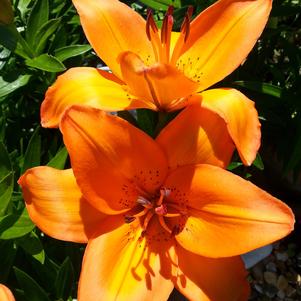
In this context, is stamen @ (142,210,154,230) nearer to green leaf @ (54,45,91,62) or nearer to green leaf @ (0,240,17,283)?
green leaf @ (0,240,17,283)

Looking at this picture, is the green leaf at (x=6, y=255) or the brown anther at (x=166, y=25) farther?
the green leaf at (x=6, y=255)

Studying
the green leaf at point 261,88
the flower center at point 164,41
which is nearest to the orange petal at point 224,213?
the flower center at point 164,41

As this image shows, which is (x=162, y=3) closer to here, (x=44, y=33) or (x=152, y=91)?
(x=44, y=33)

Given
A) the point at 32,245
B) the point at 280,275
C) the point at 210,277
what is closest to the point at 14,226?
the point at 32,245

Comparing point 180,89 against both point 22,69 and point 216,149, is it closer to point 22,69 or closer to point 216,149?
point 216,149

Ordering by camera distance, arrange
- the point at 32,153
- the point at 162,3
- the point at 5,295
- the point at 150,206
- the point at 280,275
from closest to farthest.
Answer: the point at 5,295 < the point at 150,206 < the point at 32,153 < the point at 162,3 < the point at 280,275

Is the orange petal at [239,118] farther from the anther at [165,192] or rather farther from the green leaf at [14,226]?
the green leaf at [14,226]
